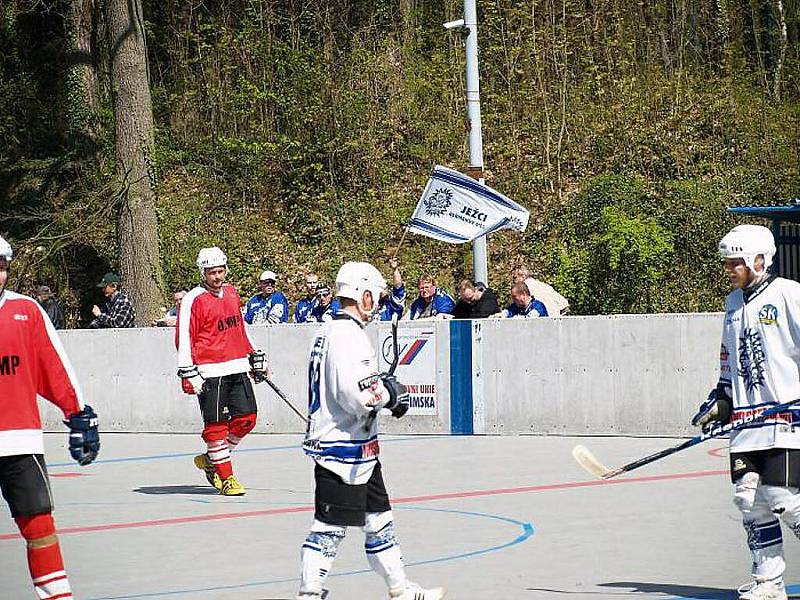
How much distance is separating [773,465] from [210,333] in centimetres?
622

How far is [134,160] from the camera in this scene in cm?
2586

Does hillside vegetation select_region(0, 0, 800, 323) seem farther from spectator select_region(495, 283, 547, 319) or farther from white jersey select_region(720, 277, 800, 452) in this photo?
white jersey select_region(720, 277, 800, 452)

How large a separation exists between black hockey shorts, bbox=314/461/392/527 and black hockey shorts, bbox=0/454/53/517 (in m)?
1.33

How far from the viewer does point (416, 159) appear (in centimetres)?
2869

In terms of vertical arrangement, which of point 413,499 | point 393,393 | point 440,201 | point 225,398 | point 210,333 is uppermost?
point 440,201

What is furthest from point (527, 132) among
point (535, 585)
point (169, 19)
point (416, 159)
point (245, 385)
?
point (535, 585)

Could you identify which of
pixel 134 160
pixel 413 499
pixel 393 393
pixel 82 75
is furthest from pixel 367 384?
pixel 82 75

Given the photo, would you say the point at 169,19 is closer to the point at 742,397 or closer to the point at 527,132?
the point at 527,132

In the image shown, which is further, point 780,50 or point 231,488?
point 780,50

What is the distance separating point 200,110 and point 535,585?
25.3m

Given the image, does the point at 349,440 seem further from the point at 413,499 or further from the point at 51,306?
the point at 51,306

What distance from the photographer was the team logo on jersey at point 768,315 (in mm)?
7449

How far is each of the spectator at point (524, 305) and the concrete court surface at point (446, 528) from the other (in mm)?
1989

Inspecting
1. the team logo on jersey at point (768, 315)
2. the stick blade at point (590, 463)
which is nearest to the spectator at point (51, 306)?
the stick blade at point (590, 463)
